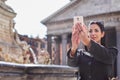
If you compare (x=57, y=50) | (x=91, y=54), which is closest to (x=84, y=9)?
(x=57, y=50)

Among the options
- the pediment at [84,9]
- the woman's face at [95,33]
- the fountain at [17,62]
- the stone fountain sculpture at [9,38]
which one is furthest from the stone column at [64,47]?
the woman's face at [95,33]

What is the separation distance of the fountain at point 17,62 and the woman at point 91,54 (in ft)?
1.46

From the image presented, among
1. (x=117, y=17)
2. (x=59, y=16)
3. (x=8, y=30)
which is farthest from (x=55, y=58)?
(x=8, y=30)

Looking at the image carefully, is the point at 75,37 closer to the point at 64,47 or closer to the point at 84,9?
the point at 84,9

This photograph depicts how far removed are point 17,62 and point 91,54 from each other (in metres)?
8.26

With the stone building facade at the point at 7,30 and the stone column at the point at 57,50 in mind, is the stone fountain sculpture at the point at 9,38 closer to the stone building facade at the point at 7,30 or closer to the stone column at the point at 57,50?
the stone building facade at the point at 7,30

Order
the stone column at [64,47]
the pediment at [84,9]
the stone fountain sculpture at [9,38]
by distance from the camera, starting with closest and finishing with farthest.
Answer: the stone fountain sculpture at [9,38] → the pediment at [84,9] → the stone column at [64,47]

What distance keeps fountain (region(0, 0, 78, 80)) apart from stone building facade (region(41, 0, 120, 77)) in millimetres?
19162

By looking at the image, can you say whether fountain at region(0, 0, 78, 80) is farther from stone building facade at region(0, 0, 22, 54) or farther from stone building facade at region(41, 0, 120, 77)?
stone building facade at region(41, 0, 120, 77)

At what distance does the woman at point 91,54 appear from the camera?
2.67 m

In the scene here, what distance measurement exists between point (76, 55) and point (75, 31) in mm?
256

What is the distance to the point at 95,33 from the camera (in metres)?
2.93

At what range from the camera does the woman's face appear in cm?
289

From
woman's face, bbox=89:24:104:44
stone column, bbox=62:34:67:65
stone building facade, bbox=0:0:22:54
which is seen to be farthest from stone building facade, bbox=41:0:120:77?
woman's face, bbox=89:24:104:44
